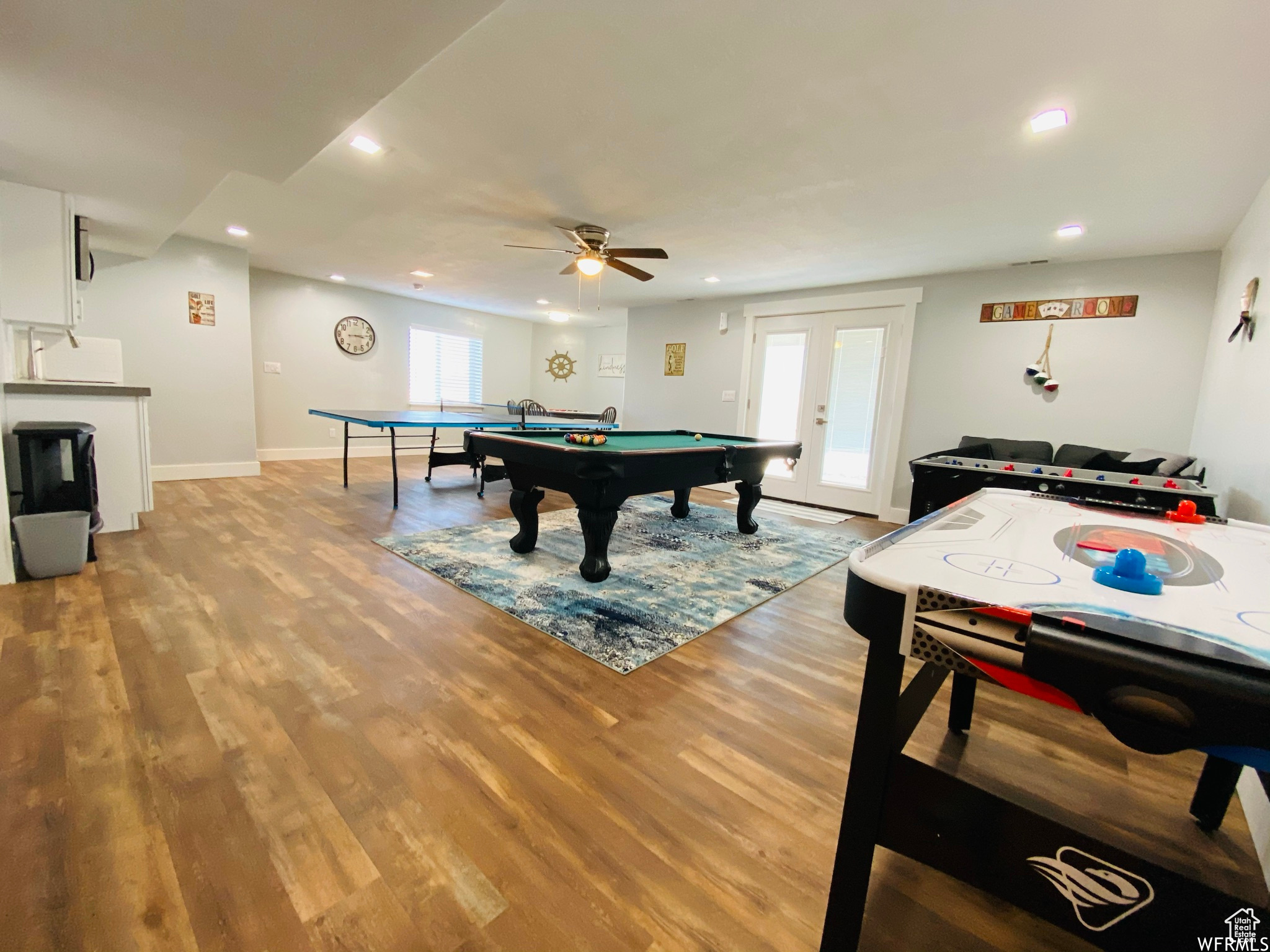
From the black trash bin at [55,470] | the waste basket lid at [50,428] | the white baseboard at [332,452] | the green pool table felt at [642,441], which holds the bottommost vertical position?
the white baseboard at [332,452]

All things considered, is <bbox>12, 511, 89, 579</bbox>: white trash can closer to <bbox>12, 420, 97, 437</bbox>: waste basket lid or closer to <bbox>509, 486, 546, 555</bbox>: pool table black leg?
<bbox>12, 420, 97, 437</bbox>: waste basket lid

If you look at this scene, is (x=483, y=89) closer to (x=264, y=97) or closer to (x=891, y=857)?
(x=264, y=97)

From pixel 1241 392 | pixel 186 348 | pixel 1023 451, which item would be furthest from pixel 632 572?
pixel 186 348

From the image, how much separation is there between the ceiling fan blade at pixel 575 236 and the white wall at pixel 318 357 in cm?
461

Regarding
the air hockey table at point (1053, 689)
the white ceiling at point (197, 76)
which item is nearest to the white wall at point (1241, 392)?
the air hockey table at point (1053, 689)

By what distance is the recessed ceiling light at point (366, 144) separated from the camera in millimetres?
2480

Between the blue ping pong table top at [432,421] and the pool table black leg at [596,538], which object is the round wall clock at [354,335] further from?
the pool table black leg at [596,538]

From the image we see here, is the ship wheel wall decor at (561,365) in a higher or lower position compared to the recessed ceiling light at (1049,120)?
lower

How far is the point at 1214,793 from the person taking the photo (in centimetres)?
130

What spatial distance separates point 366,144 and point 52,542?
8.62ft

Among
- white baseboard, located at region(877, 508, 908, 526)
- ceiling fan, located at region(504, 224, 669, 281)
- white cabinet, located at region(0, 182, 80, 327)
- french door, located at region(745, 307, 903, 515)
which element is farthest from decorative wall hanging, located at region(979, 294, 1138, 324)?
white cabinet, located at region(0, 182, 80, 327)

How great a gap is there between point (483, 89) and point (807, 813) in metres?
2.83

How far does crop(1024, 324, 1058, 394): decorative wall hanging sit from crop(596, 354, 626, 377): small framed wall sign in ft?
18.7

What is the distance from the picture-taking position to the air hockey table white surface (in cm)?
71
